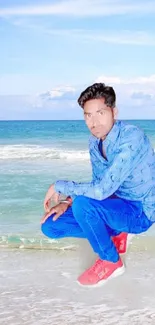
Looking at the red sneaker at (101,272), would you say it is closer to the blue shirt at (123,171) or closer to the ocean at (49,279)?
the ocean at (49,279)

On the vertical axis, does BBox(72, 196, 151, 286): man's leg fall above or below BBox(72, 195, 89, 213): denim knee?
below

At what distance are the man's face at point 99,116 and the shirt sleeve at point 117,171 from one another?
0.11 metres

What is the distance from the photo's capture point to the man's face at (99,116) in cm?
268

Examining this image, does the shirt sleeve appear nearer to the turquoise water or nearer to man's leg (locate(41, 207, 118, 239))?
man's leg (locate(41, 207, 118, 239))

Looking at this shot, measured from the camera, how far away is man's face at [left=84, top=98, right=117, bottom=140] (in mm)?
2680

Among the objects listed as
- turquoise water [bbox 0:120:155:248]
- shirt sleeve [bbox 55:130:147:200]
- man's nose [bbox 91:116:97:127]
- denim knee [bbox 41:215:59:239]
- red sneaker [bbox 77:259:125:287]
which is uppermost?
man's nose [bbox 91:116:97:127]

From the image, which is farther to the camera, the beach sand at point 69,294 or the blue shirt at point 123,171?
the beach sand at point 69,294

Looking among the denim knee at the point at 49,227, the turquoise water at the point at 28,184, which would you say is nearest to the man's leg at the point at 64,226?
the denim knee at the point at 49,227

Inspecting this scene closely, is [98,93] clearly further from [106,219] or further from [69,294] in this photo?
[69,294]

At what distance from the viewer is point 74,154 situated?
44.3ft

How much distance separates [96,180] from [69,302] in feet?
2.44

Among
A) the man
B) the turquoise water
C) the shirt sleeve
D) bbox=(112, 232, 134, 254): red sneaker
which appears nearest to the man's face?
the man

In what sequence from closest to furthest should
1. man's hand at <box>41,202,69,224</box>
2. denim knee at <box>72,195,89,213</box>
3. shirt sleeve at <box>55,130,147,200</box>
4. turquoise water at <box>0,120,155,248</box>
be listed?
shirt sleeve at <box>55,130,147,200</box>, denim knee at <box>72,195,89,213</box>, man's hand at <box>41,202,69,224</box>, turquoise water at <box>0,120,155,248</box>

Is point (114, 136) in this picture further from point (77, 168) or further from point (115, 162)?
point (77, 168)
